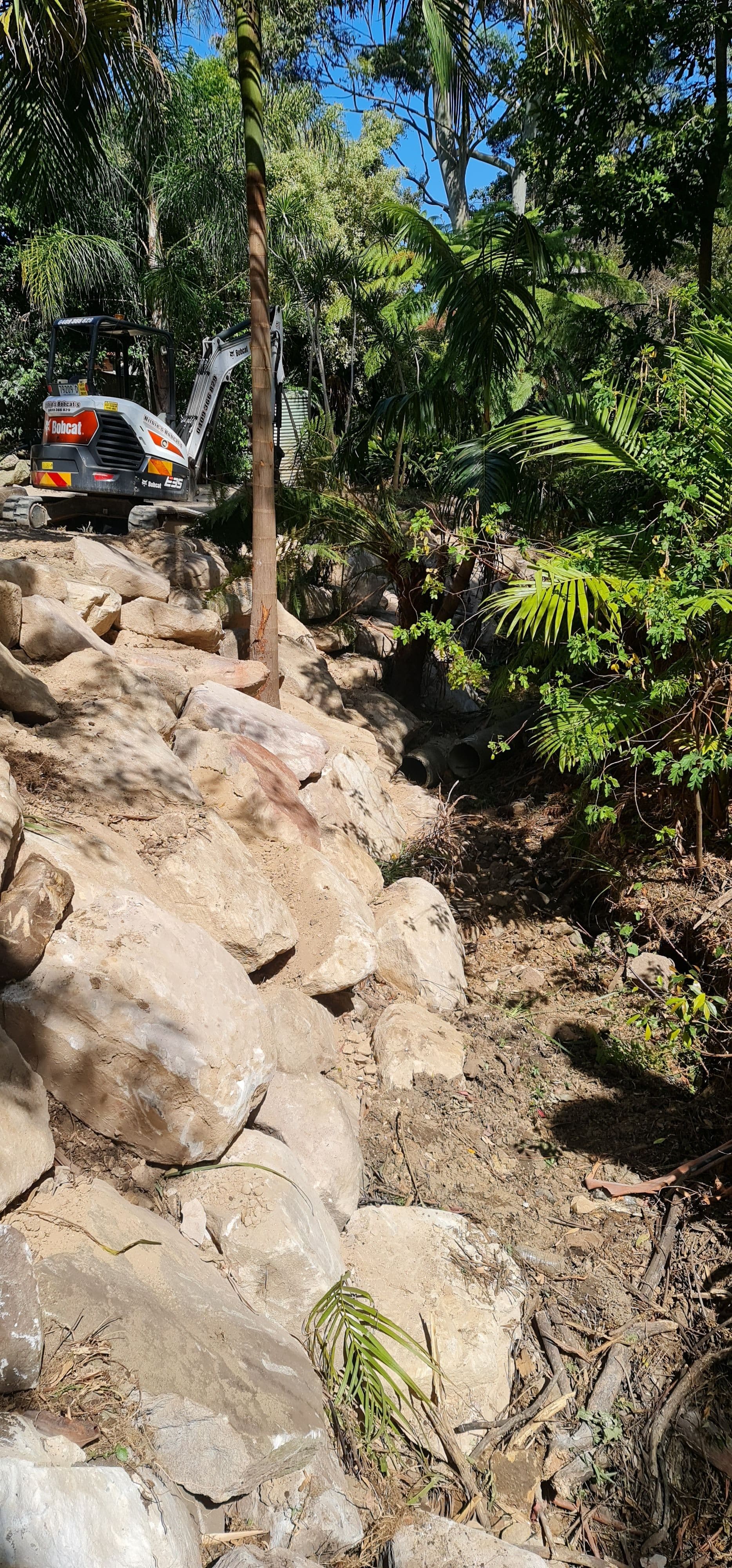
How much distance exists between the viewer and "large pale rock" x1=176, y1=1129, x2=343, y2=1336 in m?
3.50

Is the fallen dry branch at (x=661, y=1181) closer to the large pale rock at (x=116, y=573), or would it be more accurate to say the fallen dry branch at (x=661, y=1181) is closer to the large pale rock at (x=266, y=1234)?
the large pale rock at (x=266, y=1234)

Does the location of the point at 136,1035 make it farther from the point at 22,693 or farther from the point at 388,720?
the point at 388,720

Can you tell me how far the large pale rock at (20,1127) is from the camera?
2863mm

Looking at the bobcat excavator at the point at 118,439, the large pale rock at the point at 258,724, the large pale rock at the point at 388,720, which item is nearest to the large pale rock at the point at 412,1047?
the large pale rock at the point at 258,724

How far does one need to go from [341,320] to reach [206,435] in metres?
8.44

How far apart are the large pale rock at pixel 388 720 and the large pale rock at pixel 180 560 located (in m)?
1.83

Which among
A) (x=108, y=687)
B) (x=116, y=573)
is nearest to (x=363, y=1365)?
(x=108, y=687)

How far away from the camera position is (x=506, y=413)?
35.0 ft

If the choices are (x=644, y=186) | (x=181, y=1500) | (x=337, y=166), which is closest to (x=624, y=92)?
(x=644, y=186)

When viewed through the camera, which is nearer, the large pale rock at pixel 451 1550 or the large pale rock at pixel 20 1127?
the large pale rock at pixel 451 1550

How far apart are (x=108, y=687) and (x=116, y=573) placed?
2.62 m

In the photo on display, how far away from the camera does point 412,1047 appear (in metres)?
5.55

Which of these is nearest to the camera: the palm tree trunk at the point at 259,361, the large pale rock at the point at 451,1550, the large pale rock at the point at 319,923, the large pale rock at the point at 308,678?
the large pale rock at the point at 451,1550

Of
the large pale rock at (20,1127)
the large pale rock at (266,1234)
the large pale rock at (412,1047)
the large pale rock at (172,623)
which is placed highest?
the large pale rock at (172,623)
